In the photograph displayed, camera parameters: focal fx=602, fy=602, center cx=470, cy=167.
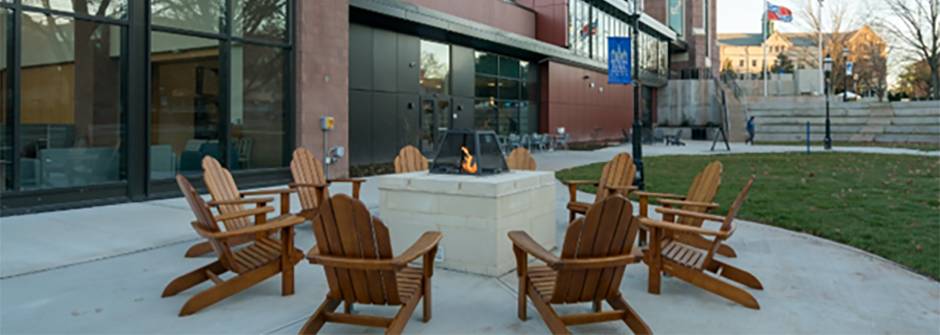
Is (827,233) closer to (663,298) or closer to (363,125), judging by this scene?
(663,298)

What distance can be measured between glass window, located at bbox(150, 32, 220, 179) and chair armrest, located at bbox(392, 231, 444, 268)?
8.34 m

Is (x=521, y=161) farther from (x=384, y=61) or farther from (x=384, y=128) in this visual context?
(x=384, y=61)

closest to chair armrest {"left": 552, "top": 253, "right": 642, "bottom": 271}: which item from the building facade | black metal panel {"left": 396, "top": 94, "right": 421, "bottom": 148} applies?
the building facade

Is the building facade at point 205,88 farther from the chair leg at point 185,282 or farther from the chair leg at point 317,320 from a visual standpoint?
the chair leg at point 317,320

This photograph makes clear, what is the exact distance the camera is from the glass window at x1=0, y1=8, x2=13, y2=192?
28.4 ft

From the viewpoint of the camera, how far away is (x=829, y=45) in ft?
199

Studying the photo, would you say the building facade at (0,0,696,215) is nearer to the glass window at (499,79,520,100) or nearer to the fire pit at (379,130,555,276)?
the glass window at (499,79,520,100)

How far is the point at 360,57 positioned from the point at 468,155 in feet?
42.6

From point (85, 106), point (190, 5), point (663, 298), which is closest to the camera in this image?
point (663, 298)

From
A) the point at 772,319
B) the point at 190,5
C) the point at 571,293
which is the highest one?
the point at 190,5

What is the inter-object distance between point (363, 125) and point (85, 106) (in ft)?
30.3

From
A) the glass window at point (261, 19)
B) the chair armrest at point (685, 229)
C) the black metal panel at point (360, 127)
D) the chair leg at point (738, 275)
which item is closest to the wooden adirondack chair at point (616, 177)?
the chair leg at point (738, 275)

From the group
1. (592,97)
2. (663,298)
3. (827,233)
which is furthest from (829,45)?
(663,298)

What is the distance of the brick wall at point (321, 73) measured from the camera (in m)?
13.3
